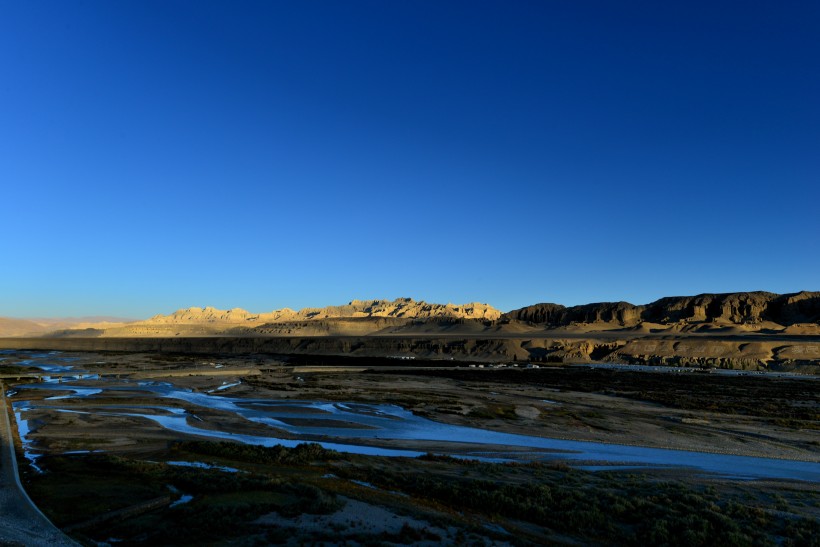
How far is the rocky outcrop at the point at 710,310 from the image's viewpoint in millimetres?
134125

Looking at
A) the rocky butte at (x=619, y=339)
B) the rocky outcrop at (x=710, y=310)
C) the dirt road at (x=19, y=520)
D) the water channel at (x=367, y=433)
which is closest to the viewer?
the dirt road at (x=19, y=520)

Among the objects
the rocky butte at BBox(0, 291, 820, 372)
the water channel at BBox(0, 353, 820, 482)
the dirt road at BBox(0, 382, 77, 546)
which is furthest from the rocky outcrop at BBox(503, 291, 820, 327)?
the dirt road at BBox(0, 382, 77, 546)

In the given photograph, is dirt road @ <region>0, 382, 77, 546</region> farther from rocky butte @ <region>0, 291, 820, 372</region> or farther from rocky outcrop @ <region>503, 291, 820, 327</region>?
rocky outcrop @ <region>503, 291, 820, 327</region>

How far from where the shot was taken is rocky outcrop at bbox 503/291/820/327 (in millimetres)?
134125

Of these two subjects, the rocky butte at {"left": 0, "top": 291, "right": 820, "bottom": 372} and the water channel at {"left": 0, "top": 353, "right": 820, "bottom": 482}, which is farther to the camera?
the rocky butte at {"left": 0, "top": 291, "right": 820, "bottom": 372}

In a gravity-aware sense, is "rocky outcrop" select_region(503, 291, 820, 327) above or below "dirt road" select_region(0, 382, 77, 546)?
above

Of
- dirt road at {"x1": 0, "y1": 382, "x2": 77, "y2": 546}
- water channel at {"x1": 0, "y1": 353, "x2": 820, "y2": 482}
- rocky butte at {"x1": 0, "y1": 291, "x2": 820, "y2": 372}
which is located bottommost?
water channel at {"x1": 0, "y1": 353, "x2": 820, "y2": 482}

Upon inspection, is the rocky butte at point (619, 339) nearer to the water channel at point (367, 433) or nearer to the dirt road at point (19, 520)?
the water channel at point (367, 433)

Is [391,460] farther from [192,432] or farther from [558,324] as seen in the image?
[558,324]

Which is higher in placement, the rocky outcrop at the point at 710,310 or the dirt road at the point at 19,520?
the rocky outcrop at the point at 710,310

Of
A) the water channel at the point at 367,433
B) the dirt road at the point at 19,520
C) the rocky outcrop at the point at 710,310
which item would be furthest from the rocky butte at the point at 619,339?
the dirt road at the point at 19,520

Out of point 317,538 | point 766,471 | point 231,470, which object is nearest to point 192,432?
point 231,470

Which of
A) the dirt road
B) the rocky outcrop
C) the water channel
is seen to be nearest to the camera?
the dirt road

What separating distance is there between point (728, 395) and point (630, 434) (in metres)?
26.9
